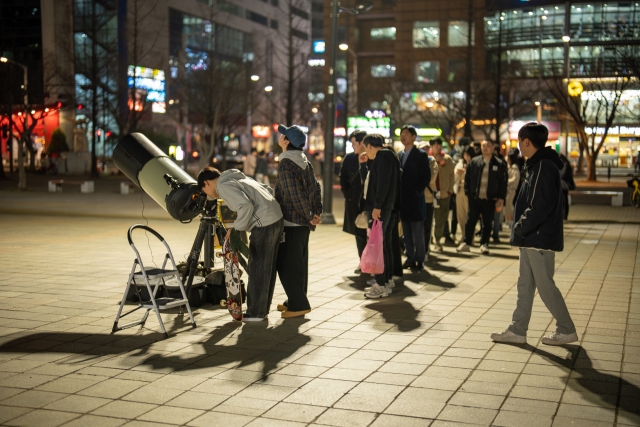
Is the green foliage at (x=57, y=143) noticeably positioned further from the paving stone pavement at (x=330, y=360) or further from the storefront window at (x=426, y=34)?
the paving stone pavement at (x=330, y=360)

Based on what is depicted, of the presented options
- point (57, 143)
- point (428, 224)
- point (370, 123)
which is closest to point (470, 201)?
point (428, 224)

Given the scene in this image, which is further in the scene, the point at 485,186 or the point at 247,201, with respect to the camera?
the point at 485,186

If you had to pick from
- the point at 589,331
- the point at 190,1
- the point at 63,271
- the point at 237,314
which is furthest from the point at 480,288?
the point at 190,1

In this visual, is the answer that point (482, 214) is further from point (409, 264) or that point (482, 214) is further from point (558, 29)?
point (558, 29)

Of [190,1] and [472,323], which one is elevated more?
[190,1]

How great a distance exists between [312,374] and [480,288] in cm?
442

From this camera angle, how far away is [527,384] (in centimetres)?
543

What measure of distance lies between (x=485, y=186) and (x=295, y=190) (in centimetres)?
612

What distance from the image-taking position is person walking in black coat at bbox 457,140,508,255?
12.9 meters

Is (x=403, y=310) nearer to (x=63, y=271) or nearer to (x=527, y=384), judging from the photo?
(x=527, y=384)

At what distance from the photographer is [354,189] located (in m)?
10.3

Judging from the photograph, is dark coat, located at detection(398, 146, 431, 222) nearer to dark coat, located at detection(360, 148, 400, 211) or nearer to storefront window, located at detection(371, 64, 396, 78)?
dark coat, located at detection(360, 148, 400, 211)

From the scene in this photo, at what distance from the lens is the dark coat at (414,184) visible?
10680mm

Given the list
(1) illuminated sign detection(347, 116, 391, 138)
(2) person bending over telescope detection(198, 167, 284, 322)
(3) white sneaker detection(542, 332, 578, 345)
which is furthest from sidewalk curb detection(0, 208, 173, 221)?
(1) illuminated sign detection(347, 116, 391, 138)
